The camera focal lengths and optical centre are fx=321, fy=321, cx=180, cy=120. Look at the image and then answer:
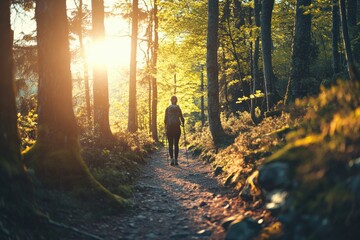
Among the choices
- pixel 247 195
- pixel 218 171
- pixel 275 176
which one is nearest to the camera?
pixel 275 176

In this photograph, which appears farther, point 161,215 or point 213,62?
point 213,62

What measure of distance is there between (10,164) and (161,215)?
10.3 feet

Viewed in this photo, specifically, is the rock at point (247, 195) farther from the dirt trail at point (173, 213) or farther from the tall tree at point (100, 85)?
the tall tree at point (100, 85)

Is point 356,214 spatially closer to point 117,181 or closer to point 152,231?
point 152,231

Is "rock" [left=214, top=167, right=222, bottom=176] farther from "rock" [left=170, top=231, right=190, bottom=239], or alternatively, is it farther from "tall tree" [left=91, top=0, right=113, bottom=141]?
"rock" [left=170, top=231, right=190, bottom=239]

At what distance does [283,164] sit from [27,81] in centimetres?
1978

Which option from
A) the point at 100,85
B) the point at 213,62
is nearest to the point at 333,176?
the point at 100,85

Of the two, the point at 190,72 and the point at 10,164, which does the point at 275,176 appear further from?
the point at 190,72

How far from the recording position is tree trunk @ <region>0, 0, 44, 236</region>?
403cm

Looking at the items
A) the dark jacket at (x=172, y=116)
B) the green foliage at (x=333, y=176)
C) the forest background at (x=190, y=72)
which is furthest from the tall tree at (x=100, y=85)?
the green foliage at (x=333, y=176)

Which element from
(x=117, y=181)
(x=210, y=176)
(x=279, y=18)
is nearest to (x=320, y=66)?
(x=279, y=18)

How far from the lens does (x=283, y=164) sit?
4113mm

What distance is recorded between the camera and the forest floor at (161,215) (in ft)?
17.0

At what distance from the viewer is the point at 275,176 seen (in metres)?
4.14
